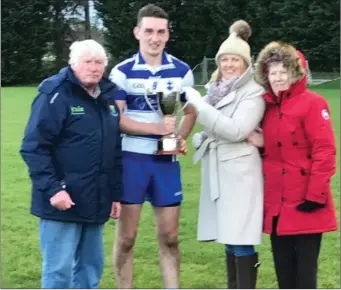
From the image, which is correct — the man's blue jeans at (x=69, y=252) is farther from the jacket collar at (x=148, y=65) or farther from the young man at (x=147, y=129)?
the jacket collar at (x=148, y=65)

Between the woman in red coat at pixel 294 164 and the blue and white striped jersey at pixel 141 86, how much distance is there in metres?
0.62

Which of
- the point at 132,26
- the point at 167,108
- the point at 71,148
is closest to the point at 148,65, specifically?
the point at 167,108

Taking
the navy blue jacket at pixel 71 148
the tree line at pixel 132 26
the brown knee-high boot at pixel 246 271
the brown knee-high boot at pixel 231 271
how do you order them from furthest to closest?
1. the tree line at pixel 132 26
2. the brown knee-high boot at pixel 231 271
3. the brown knee-high boot at pixel 246 271
4. the navy blue jacket at pixel 71 148

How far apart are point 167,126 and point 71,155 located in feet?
2.37

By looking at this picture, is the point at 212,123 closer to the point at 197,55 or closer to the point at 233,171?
the point at 233,171

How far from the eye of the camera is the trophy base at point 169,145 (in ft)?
13.9

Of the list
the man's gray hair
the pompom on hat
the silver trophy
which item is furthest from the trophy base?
the man's gray hair

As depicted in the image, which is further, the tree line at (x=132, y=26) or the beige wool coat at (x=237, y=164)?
the tree line at (x=132, y=26)

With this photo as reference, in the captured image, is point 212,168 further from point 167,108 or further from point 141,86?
point 141,86

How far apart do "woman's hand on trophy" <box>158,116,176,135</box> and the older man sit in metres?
0.38

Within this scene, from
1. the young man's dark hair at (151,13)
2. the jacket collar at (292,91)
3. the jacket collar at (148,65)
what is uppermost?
the young man's dark hair at (151,13)

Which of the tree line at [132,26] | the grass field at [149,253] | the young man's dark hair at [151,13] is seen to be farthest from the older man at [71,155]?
the tree line at [132,26]

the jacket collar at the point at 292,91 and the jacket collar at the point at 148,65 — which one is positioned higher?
the jacket collar at the point at 148,65

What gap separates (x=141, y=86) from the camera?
4.27 metres
